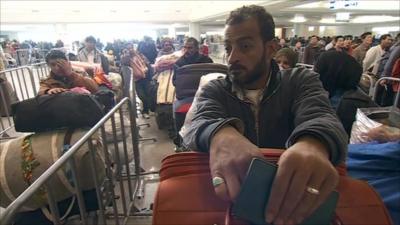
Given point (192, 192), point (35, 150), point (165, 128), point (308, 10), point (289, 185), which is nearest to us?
point (289, 185)

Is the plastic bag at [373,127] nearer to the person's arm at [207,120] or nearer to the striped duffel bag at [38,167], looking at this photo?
the person's arm at [207,120]

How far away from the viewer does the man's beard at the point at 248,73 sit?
1.01 meters

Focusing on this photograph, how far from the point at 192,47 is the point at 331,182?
377 centimetres

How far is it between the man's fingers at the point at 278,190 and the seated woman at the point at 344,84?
213 cm

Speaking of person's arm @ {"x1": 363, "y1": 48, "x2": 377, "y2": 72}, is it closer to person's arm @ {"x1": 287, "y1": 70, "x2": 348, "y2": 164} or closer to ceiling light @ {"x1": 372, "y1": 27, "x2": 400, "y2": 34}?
person's arm @ {"x1": 287, "y1": 70, "x2": 348, "y2": 164}

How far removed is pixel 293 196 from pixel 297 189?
0.01m

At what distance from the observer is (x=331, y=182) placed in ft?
1.55

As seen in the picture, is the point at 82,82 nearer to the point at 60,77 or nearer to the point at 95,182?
the point at 60,77

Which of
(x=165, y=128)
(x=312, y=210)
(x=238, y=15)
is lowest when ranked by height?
(x=165, y=128)

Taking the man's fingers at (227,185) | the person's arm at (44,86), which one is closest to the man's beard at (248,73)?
the man's fingers at (227,185)

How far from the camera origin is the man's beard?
1.01m

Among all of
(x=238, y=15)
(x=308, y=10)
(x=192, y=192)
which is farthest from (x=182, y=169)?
(x=308, y=10)

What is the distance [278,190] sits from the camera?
1.49 feet

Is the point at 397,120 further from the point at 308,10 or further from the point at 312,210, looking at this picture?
the point at 308,10
